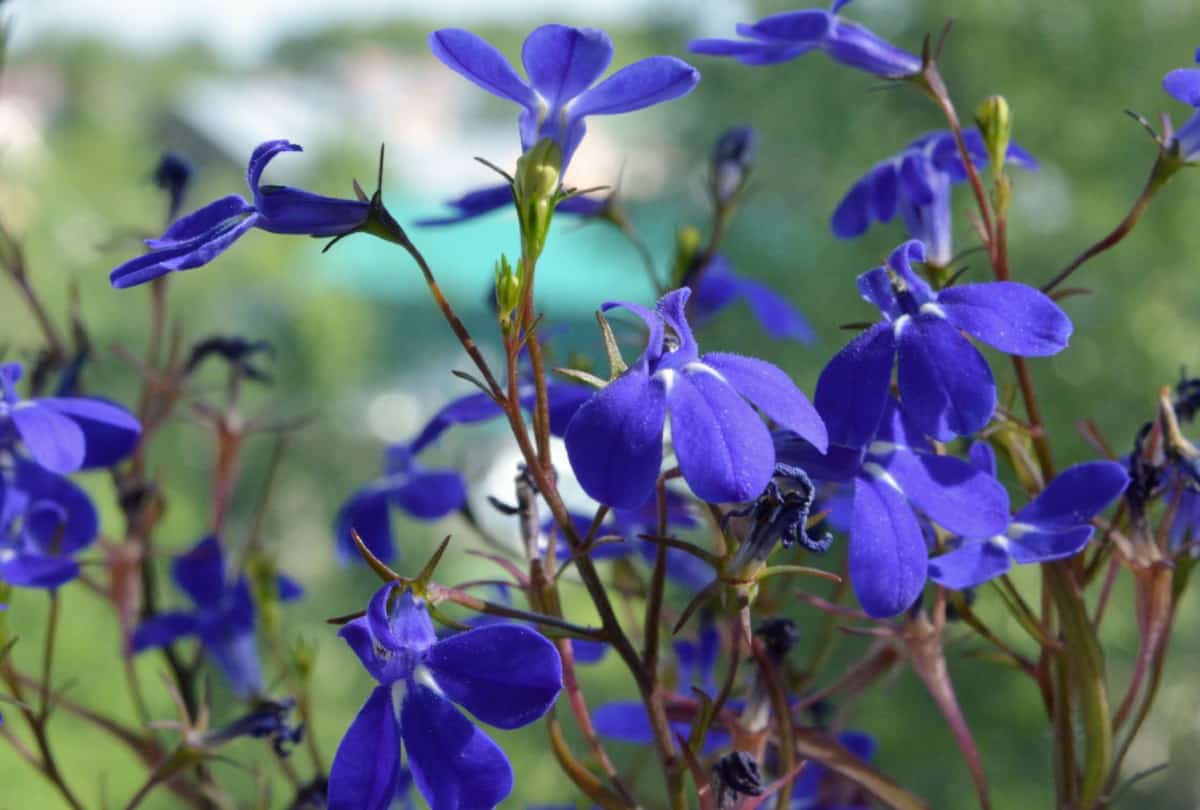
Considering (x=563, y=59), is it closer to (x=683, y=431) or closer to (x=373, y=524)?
(x=683, y=431)

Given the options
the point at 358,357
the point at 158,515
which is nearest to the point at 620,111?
the point at 158,515

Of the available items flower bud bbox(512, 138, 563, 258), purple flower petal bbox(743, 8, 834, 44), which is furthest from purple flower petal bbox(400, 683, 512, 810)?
purple flower petal bbox(743, 8, 834, 44)

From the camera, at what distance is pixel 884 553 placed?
28cm

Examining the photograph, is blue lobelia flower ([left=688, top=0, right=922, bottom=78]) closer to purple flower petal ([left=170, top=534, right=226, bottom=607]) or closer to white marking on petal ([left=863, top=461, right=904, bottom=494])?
white marking on petal ([left=863, top=461, right=904, bottom=494])

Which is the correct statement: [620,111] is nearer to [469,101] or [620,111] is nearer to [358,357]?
[358,357]

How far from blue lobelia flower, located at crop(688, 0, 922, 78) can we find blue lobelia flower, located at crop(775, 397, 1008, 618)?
0.12m

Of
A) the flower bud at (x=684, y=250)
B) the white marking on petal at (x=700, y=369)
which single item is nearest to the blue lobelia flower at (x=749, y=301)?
the flower bud at (x=684, y=250)

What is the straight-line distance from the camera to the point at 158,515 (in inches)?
18.7

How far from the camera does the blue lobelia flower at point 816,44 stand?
358 millimetres

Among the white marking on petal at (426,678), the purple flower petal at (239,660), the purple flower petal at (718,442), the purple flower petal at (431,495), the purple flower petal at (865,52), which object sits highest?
the purple flower petal at (865,52)

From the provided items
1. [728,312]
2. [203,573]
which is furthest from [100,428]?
[728,312]

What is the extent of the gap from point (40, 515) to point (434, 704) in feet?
0.67

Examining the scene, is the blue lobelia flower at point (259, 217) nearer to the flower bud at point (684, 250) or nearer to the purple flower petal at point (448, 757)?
the purple flower petal at point (448, 757)

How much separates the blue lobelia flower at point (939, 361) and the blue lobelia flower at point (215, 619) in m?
0.26
